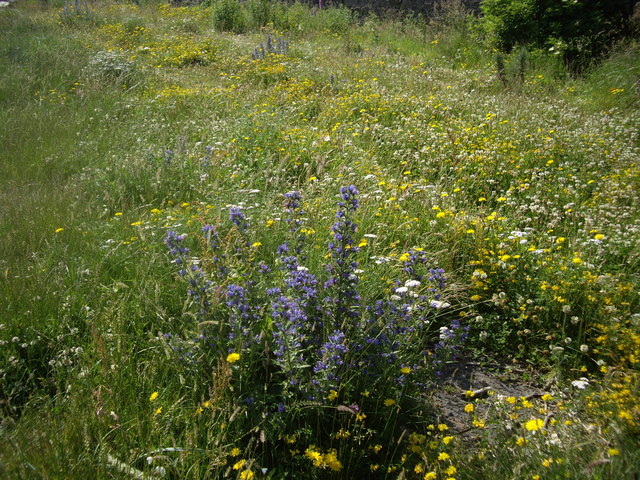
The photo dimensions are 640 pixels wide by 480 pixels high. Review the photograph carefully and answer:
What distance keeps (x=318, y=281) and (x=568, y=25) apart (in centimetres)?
904

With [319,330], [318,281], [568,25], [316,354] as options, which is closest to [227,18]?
[568,25]

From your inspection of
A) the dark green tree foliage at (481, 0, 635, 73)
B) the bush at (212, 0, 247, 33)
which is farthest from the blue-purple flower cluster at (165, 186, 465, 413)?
the bush at (212, 0, 247, 33)

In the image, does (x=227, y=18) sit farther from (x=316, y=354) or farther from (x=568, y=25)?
(x=316, y=354)

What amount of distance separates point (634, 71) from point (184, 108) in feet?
22.9

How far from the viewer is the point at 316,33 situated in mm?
12414

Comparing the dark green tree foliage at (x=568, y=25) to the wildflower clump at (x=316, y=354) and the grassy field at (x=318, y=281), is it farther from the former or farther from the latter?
the wildflower clump at (x=316, y=354)

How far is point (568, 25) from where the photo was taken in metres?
8.75

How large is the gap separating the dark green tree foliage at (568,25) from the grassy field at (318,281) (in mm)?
1374

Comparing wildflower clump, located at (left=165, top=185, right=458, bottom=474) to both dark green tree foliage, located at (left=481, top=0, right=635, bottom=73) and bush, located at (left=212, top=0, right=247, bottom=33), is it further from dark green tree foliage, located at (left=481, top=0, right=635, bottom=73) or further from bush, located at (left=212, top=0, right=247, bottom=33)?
bush, located at (left=212, top=0, right=247, bottom=33)

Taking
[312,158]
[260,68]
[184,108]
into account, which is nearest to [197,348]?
[312,158]

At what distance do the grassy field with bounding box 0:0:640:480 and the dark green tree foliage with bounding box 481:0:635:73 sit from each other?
1.37 m

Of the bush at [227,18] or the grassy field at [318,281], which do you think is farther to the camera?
the bush at [227,18]

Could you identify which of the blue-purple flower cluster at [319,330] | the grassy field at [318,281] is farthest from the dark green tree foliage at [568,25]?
the blue-purple flower cluster at [319,330]

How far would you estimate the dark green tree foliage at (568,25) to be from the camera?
27.8 feet
